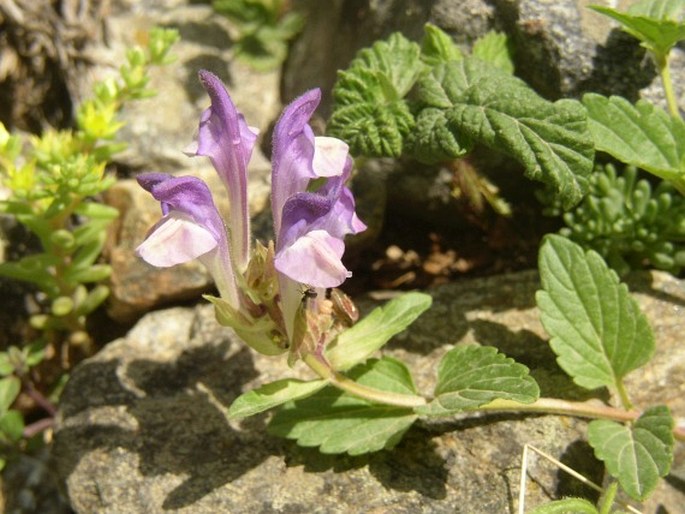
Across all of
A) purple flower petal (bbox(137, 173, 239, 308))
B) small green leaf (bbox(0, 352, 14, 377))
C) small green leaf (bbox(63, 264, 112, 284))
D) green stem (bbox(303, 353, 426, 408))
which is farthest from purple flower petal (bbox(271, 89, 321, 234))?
small green leaf (bbox(0, 352, 14, 377))

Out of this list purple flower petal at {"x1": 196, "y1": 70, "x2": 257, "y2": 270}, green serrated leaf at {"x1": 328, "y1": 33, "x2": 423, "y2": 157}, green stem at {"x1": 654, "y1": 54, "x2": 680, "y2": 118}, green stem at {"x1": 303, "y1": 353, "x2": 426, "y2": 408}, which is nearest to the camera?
purple flower petal at {"x1": 196, "y1": 70, "x2": 257, "y2": 270}

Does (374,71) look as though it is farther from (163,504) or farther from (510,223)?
(163,504)

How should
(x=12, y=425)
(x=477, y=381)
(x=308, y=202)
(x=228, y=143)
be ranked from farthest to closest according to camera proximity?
(x=12, y=425) → (x=477, y=381) → (x=228, y=143) → (x=308, y=202)

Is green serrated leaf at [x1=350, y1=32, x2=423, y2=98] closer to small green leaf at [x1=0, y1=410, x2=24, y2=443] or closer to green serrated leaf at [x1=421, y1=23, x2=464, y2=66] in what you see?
green serrated leaf at [x1=421, y1=23, x2=464, y2=66]

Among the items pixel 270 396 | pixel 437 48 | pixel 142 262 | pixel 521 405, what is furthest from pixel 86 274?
pixel 521 405

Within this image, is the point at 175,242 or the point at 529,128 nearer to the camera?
the point at 175,242

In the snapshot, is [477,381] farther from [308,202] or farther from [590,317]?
[308,202]

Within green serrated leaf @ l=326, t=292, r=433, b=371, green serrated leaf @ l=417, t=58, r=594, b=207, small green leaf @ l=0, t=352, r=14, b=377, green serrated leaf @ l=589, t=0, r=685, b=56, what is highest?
green serrated leaf @ l=589, t=0, r=685, b=56
